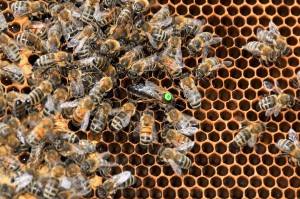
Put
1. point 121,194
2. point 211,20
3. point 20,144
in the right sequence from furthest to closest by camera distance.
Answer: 1. point 211,20
2. point 121,194
3. point 20,144

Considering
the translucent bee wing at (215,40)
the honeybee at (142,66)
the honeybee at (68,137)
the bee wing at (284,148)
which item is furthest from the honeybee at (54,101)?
the bee wing at (284,148)

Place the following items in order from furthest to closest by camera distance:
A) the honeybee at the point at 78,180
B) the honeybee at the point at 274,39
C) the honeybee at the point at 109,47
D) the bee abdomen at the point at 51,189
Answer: the honeybee at the point at 274,39 < the honeybee at the point at 109,47 < the honeybee at the point at 78,180 < the bee abdomen at the point at 51,189

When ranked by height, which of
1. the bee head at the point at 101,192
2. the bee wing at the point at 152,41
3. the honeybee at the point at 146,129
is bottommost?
the bee head at the point at 101,192

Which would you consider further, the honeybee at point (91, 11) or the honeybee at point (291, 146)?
the honeybee at point (91, 11)

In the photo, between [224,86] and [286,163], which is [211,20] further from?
[286,163]

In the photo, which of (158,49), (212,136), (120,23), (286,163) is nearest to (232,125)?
(212,136)

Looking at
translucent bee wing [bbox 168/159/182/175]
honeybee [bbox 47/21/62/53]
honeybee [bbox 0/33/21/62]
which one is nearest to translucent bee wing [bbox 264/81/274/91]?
translucent bee wing [bbox 168/159/182/175]

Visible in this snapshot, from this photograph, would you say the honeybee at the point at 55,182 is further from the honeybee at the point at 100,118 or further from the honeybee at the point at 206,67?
the honeybee at the point at 206,67

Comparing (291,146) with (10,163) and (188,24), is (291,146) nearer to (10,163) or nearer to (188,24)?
(188,24)
